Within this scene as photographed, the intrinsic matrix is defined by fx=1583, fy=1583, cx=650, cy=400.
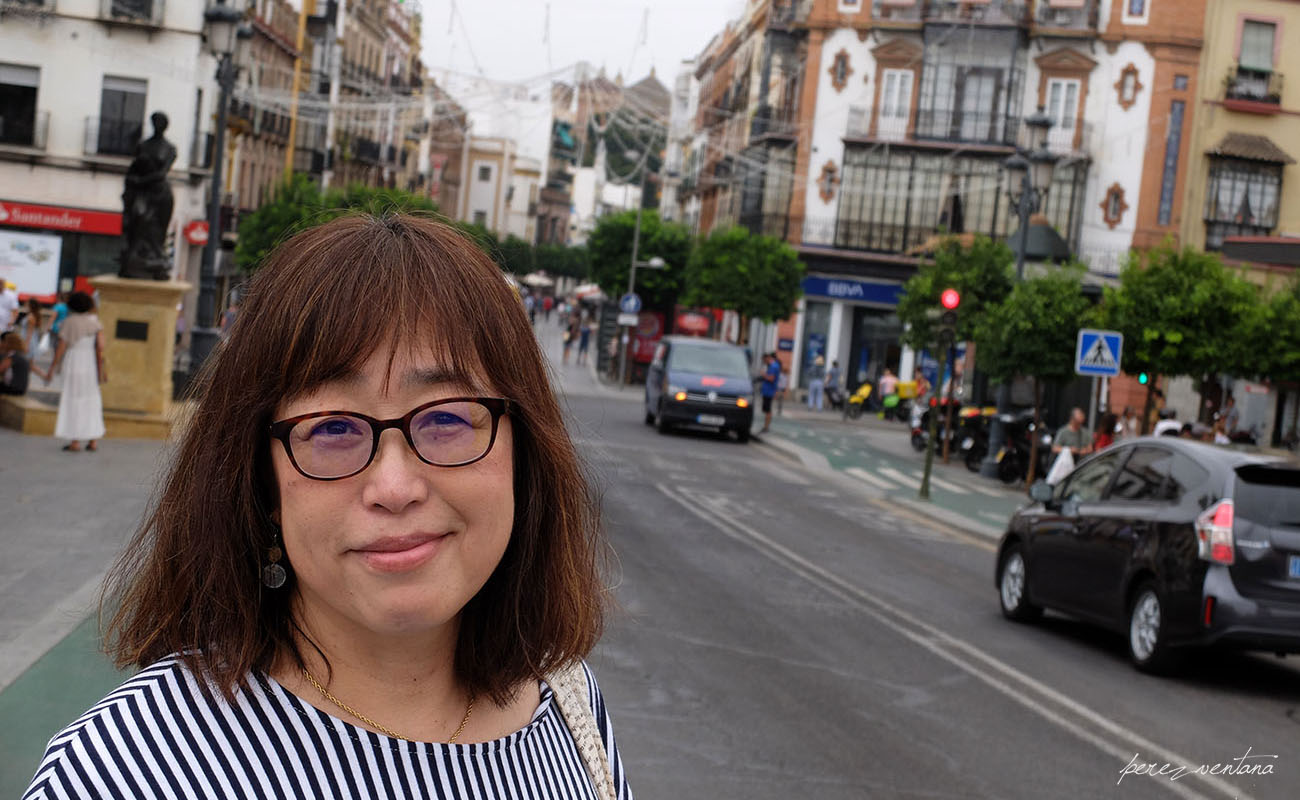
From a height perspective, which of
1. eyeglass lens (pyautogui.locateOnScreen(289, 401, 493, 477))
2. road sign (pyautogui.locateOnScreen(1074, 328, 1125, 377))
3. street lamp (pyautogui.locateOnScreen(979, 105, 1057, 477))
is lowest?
eyeglass lens (pyautogui.locateOnScreen(289, 401, 493, 477))

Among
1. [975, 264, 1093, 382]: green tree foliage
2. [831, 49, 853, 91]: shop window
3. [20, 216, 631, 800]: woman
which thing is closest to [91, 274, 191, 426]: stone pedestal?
[975, 264, 1093, 382]: green tree foliage

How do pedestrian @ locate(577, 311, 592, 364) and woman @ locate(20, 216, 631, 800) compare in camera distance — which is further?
pedestrian @ locate(577, 311, 592, 364)

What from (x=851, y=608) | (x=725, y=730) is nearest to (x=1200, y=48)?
(x=851, y=608)

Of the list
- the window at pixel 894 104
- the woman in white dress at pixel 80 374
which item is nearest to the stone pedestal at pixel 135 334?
the woman in white dress at pixel 80 374

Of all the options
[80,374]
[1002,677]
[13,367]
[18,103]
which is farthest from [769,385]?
[1002,677]

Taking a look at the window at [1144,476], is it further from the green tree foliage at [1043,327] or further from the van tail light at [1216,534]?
the green tree foliage at [1043,327]

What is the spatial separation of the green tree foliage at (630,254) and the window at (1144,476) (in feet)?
151

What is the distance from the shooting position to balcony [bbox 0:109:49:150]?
42344 mm

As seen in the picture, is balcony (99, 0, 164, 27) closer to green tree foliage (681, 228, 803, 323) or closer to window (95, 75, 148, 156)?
window (95, 75, 148, 156)

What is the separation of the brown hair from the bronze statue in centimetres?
1759

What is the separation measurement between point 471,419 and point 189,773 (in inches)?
22.3

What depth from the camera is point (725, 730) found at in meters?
7.73

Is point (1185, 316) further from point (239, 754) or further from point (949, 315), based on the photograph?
point (239, 754)

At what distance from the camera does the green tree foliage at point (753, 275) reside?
49.3 meters
